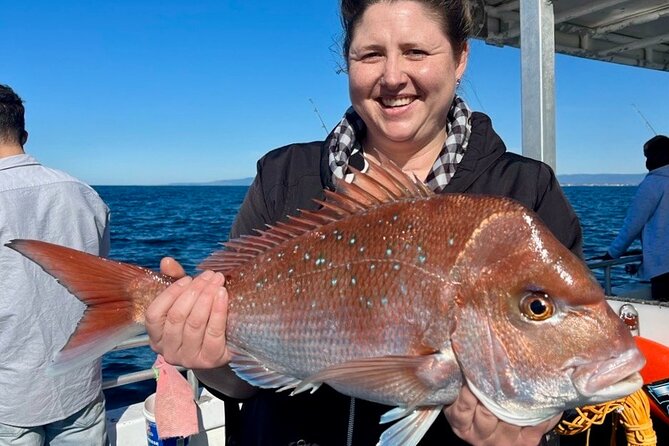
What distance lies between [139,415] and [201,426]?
1.65 feet

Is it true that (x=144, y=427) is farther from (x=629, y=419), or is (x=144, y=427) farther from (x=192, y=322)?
(x=629, y=419)

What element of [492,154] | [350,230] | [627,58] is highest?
[627,58]

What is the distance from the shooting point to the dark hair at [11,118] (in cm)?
342

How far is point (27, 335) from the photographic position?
3232mm

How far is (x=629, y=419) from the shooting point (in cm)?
303

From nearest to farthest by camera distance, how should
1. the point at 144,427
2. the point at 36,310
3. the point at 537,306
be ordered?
the point at 537,306, the point at 36,310, the point at 144,427

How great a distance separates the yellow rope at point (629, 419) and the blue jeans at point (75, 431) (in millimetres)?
2750

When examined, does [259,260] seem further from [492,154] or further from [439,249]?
[492,154]

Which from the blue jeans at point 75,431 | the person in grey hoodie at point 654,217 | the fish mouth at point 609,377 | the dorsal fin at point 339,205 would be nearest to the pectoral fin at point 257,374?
the dorsal fin at point 339,205

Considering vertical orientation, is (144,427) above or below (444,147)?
below

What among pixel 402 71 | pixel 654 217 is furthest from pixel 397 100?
pixel 654 217

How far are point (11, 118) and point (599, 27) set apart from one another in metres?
5.38

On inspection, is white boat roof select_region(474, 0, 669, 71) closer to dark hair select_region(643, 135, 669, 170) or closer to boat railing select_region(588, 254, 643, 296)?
dark hair select_region(643, 135, 669, 170)

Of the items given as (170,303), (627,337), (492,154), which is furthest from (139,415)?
(627,337)
